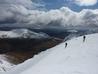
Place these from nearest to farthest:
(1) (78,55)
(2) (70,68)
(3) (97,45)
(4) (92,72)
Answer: (4) (92,72) → (2) (70,68) → (1) (78,55) → (3) (97,45)

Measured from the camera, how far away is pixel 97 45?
60.6m

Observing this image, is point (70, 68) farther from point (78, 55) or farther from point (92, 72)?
A: point (78, 55)

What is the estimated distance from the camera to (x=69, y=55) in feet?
177

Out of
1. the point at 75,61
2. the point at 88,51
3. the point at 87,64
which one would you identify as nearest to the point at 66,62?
the point at 75,61

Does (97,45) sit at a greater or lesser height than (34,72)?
greater

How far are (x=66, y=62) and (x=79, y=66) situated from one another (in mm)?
4894

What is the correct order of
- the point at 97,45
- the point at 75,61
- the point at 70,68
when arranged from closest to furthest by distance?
1. the point at 70,68
2. the point at 75,61
3. the point at 97,45

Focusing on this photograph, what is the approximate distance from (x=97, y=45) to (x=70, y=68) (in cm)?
1968

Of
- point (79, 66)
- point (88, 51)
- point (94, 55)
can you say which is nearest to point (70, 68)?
point (79, 66)

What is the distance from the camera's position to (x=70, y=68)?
141ft

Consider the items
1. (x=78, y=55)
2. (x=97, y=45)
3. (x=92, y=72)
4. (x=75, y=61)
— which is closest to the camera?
(x=92, y=72)

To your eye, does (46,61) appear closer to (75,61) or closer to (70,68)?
(75,61)

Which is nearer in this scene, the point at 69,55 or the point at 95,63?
the point at 95,63

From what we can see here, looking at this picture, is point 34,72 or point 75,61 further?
point 75,61
